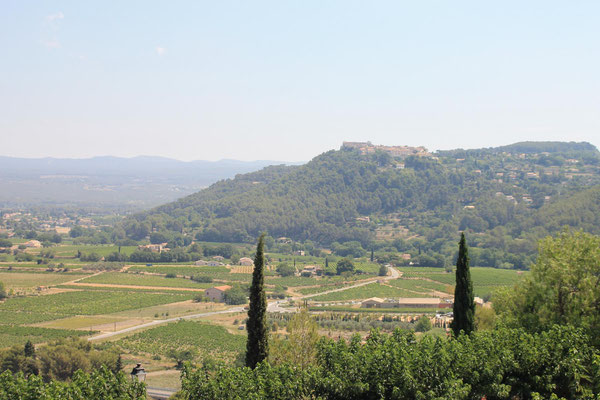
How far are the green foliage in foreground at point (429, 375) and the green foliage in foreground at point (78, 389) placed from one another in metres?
1.57

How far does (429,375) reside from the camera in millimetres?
14828

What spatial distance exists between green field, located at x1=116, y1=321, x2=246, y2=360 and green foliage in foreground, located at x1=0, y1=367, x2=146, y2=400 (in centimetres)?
2306

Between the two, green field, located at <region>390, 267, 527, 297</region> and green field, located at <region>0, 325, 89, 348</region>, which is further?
green field, located at <region>390, 267, 527, 297</region>

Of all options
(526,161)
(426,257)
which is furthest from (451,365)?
(526,161)

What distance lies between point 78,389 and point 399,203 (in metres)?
131

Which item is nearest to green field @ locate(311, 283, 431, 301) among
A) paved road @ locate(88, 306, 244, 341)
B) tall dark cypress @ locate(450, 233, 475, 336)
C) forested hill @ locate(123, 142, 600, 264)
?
paved road @ locate(88, 306, 244, 341)

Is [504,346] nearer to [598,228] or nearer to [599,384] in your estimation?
[599,384]

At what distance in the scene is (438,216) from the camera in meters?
129

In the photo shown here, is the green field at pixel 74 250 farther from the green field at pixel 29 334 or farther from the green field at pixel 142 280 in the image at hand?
the green field at pixel 29 334

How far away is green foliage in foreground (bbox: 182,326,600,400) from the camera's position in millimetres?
14312

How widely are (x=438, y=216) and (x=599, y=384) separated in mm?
117084

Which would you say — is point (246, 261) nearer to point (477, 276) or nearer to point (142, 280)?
point (142, 280)

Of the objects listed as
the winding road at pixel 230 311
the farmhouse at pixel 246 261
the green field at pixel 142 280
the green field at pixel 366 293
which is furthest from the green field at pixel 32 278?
the green field at pixel 366 293

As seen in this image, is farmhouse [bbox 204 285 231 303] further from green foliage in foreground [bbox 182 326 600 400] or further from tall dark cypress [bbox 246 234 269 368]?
green foliage in foreground [bbox 182 326 600 400]
